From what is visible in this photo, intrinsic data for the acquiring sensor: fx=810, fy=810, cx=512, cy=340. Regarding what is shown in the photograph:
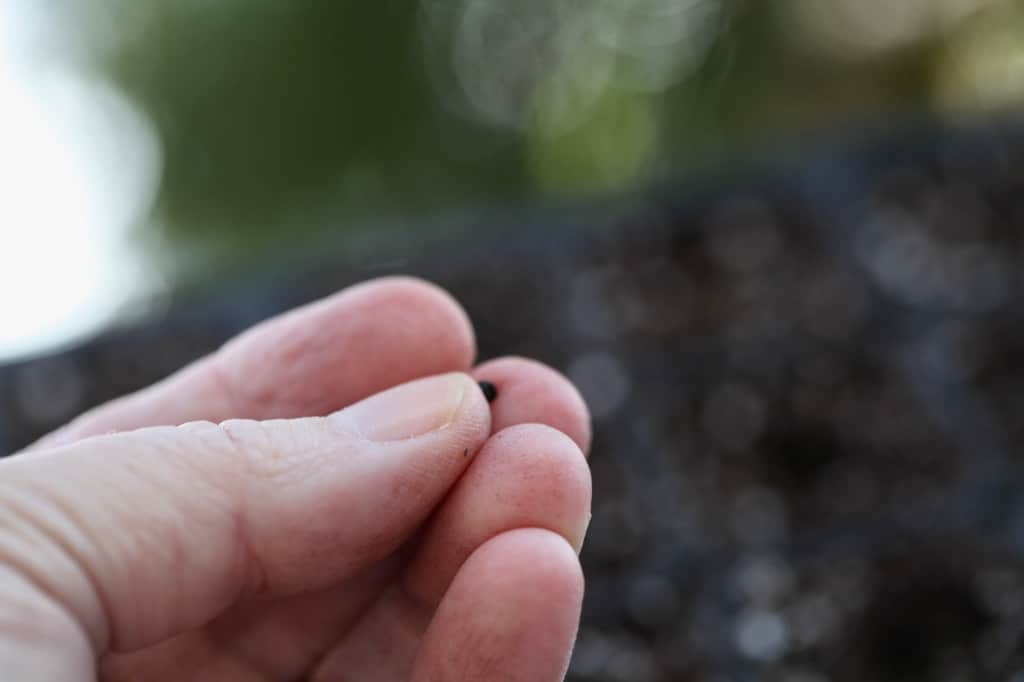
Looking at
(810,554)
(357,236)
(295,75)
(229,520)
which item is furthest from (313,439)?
(295,75)

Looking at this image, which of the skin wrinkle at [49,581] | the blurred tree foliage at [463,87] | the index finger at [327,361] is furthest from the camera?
the blurred tree foliage at [463,87]

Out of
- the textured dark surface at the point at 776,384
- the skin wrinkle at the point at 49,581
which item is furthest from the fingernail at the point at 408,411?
the textured dark surface at the point at 776,384

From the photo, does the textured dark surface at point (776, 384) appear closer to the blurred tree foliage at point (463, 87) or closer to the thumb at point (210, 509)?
the thumb at point (210, 509)

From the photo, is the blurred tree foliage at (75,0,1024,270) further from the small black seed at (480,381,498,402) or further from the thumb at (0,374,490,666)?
the thumb at (0,374,490,666)

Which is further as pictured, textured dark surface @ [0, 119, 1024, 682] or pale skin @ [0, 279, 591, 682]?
textured dark surface @ [0, 119, 1024, 682]

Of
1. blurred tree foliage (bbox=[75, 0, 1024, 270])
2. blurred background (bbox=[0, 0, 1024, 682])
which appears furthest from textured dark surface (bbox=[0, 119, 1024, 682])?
blurred tree foliage (bbox=[75, 0, 1024, 270])

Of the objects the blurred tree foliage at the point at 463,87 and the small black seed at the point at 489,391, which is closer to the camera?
the small black seed at the point at 489,391
